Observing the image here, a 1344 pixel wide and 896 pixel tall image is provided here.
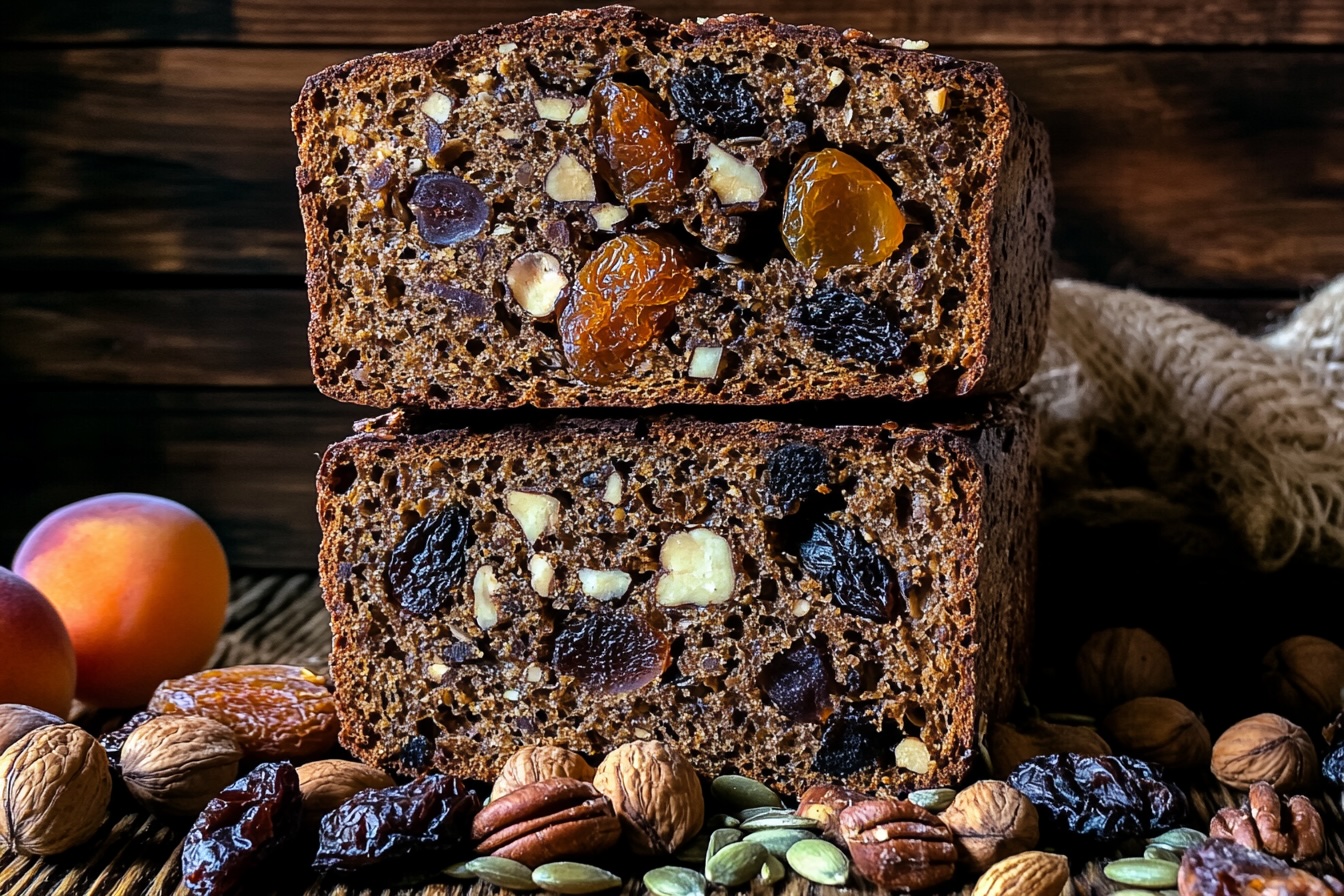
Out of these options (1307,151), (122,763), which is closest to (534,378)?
(122,763)

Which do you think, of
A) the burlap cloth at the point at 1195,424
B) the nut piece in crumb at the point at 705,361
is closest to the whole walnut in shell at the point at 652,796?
the nut piece in crumb at the point at 705,361

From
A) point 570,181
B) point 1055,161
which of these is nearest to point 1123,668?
point 570,181

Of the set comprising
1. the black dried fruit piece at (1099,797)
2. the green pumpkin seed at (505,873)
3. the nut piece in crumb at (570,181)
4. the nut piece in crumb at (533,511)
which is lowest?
the green pumpkin seed at (505,873)

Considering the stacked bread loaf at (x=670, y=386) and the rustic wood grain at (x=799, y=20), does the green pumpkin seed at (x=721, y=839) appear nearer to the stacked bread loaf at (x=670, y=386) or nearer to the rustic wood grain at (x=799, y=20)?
the stacked bread loaf at (x=670, y=386)

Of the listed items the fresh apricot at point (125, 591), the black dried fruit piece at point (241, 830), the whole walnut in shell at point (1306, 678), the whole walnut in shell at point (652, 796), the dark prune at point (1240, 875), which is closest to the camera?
the dark prune at point (1240, 875)

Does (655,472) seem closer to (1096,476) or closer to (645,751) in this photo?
(645,751)

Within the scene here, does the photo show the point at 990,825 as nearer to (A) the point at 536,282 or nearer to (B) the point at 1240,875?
(B) the point at 1240,875

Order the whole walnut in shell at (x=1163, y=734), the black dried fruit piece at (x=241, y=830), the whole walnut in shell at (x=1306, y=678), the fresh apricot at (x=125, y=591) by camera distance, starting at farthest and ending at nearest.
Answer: the fresh apricot at (x=125, y=591) → the whole walnut in shell at (x=1306, y=678) → the whole walnut in shell at (x=1163, y=734) → the black dried fruit piece at (x=241, y=830)
